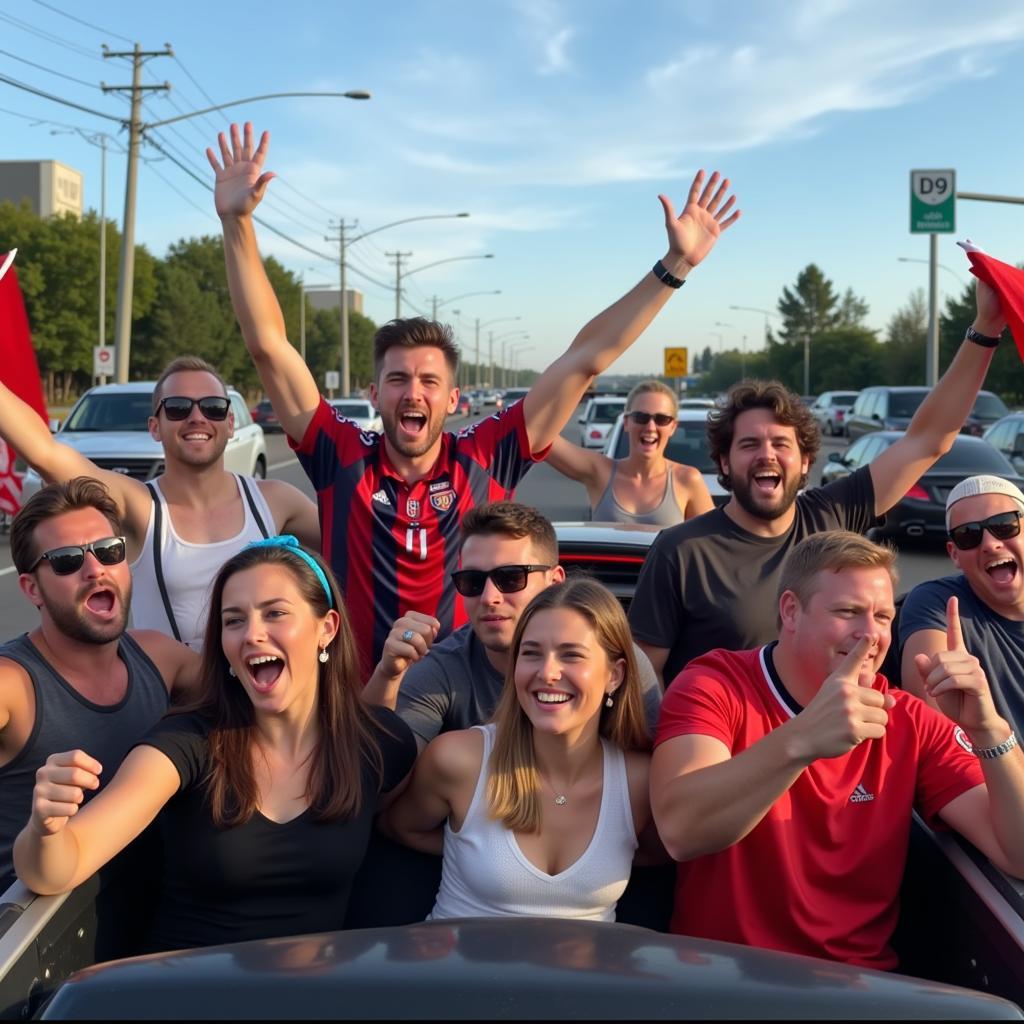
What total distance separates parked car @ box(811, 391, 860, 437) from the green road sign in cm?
2381

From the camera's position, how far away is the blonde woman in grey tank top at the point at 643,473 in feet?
21.8

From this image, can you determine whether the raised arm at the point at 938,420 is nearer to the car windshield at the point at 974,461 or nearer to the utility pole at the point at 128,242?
→ the car windshield at the point at 974,461

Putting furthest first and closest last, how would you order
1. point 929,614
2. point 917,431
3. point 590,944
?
point 917,431 < point 929,614 < point 590,944

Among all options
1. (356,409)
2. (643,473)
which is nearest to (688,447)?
(643,473)

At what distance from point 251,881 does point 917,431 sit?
2.86m

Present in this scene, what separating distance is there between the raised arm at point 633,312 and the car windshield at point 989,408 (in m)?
27.8

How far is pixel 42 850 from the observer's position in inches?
94.3

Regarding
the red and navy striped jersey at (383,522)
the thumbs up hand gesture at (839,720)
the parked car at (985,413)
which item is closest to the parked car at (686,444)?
the red and navy striped jersey at (383,522)

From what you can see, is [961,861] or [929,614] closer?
[961,861]

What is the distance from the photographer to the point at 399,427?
4109mm

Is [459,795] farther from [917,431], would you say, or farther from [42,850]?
[917,431]

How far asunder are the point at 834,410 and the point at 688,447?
127ft

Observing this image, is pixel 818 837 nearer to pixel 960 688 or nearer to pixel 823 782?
pixel 823 782

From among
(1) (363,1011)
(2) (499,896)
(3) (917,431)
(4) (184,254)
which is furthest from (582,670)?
(4) (184,254)
